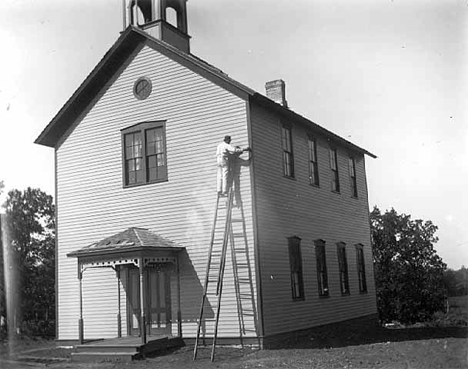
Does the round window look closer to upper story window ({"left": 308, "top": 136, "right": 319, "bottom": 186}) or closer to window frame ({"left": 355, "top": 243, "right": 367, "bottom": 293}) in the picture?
upper story window ({"left": 308, "top": 136, "right": 319, "bottom": 186})

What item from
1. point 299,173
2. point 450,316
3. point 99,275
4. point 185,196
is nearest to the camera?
point 185,196

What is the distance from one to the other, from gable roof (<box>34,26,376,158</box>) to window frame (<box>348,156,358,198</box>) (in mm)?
4662

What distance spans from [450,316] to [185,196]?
35.3m

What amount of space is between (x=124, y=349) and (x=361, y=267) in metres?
12.7

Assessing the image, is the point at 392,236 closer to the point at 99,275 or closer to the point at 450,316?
the point at 450,316

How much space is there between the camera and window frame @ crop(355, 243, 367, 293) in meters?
25.1

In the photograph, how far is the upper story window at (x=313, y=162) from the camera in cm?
2180

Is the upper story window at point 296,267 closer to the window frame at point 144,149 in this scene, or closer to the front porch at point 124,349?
the front porch at point 124,349

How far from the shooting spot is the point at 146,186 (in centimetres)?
1867

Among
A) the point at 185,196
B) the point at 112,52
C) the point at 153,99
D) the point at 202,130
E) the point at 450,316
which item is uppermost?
the point at 112,52

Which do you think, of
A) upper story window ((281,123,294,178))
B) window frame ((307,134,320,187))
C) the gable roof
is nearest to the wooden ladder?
the gable roof

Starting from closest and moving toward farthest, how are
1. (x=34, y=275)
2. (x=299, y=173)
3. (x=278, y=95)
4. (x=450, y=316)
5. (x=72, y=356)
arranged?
(x=72, y=356) → (x=299, y=173) → (x=278, y=95) → (x=34, y=275) → (x=450, y=316)

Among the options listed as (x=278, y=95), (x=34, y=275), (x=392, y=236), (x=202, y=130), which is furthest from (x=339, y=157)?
(x=392, y=236)

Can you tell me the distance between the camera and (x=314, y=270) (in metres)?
20.8
